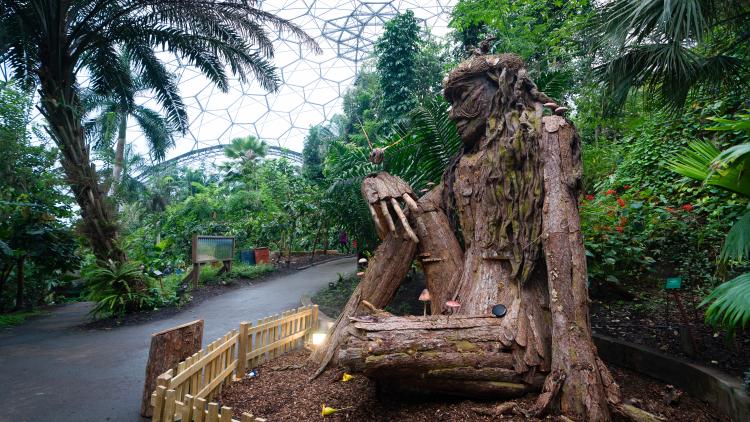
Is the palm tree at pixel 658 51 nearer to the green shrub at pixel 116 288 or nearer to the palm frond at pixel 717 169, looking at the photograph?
the palm frond at pixel 717 169

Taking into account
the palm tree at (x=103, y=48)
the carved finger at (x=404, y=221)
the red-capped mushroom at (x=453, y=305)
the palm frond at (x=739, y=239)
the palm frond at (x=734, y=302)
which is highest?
the palm tree at (x=103, y=48)

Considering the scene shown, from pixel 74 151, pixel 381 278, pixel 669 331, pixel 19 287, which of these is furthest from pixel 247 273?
pixel 669 331

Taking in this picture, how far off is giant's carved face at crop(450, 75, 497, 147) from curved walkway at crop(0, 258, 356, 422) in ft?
13.4

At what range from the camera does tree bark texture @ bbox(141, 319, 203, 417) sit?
344cm

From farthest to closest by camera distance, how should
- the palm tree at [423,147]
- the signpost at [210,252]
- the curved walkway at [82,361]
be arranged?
the signpost at [210,252], the palm tree at [423,147], the curved walkway at [82,361]

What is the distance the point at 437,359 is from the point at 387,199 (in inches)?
63.4

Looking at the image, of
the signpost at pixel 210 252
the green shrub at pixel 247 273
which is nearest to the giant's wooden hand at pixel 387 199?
the signpost at pixel 210 252

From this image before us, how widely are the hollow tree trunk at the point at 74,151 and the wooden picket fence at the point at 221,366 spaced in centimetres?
594

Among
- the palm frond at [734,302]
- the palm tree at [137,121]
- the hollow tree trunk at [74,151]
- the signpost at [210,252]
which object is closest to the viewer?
the palm frond at [734,302]

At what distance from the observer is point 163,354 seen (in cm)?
347

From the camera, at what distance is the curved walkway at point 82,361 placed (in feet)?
12.2

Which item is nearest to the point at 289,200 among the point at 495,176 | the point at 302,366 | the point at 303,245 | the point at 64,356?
the point at 303,245

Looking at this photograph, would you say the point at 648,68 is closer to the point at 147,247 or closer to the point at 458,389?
the point at 458,389

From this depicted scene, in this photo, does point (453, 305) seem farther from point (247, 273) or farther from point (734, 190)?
point (247, 273)
